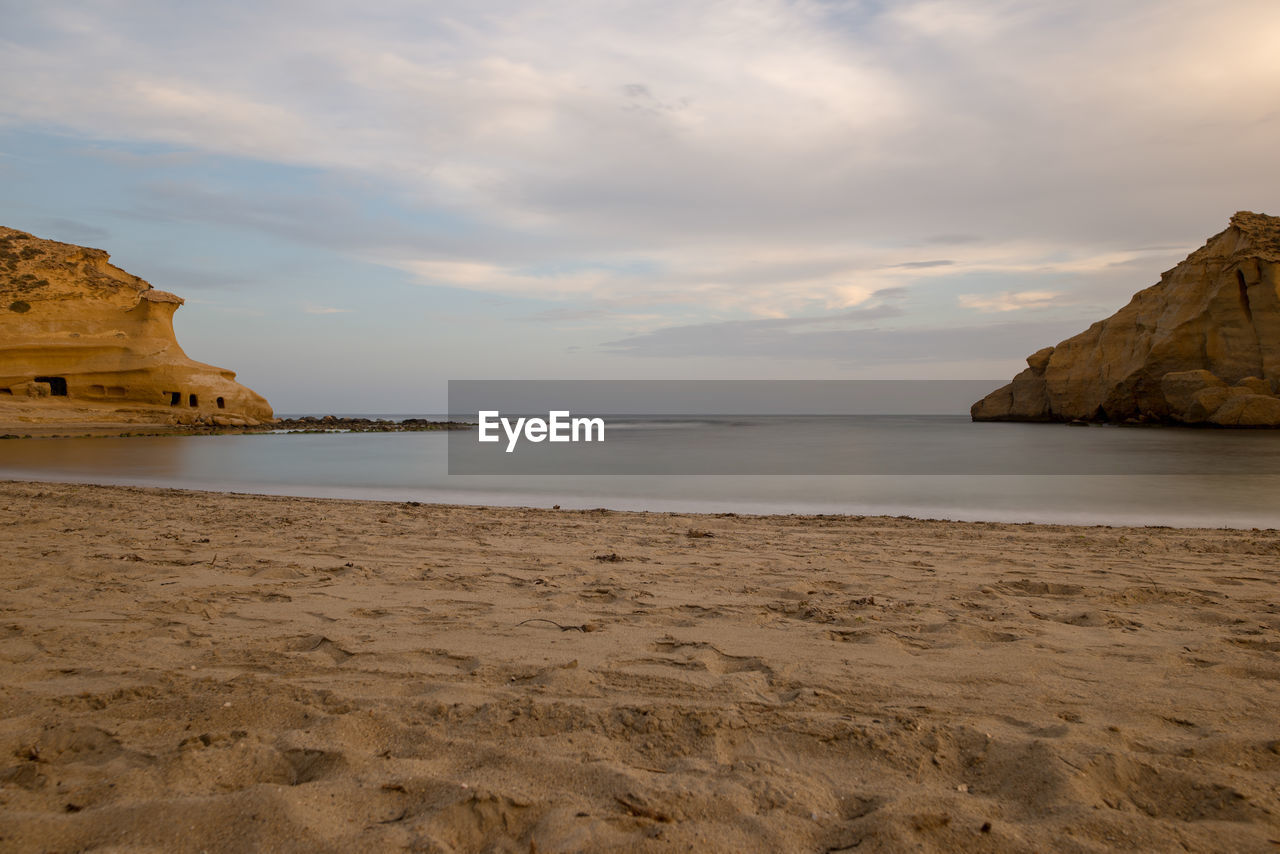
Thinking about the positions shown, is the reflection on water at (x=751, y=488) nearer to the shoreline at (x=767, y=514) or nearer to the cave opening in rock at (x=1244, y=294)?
the shoreline at (x=767, y=514)

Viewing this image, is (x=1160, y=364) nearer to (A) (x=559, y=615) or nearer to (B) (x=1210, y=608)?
(B) (x=1210, y=608)

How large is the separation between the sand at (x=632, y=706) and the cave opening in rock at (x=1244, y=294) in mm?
34312

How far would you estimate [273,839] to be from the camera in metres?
1.54

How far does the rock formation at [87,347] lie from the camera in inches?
1179

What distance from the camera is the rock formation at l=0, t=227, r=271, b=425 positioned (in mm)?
29953

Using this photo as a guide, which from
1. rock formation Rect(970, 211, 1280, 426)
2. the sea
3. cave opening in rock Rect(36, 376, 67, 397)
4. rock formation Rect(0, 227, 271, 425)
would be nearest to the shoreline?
the sea

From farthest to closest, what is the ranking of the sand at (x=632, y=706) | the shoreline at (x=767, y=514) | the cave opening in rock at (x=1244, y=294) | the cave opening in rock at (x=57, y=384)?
the cave opening in rock at (x=57, y=384)
the cave opening in rock at (x=1244, y=294)
the shoreline at (x=767, y=514)
the sand at (x=632, y=706)

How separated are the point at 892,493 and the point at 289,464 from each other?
13.2 metres

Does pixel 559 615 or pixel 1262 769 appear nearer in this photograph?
pixel 1262 769

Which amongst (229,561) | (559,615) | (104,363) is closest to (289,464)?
(229,561)

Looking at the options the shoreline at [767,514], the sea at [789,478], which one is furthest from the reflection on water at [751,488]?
the shoreline at [767,514]

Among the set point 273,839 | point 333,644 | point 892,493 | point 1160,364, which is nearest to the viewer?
point 273,839

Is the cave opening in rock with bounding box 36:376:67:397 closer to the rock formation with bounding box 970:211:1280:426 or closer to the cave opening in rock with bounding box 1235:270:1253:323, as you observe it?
the rock formation with bounding box 970:211:1280:426

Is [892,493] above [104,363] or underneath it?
underneath
